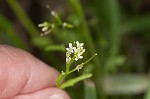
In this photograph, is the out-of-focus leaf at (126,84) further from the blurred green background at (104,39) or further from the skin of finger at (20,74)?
the skin of finger at (20,74)

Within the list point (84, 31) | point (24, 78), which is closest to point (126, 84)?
point (84, 31)

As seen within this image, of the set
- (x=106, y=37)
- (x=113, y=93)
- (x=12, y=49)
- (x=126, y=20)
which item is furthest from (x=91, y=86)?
(x=126, y=20)

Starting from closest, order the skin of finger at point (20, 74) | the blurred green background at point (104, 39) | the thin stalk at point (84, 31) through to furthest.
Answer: the skin of finger at point (20, 74)
the thin stalk at point (84, 31)
the blurred green background at point (104, 39)

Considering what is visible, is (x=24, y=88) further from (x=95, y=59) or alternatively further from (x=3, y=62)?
(x=95, y=59)

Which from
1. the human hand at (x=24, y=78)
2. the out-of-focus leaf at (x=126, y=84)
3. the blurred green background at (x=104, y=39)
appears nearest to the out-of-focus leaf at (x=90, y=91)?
the human hand at (x=24, y=78)

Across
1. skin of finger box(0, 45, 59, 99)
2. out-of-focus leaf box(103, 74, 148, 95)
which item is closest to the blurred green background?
out-of-focus leaf box(103, 74, 148, 95)

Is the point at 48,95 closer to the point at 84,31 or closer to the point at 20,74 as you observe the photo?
the point at 20,74
